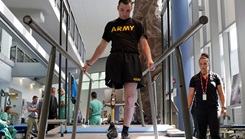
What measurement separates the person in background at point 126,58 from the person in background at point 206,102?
137cm

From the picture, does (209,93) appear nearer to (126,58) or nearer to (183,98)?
(126,58)

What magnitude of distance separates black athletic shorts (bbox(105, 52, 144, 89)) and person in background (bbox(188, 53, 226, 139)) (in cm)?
148

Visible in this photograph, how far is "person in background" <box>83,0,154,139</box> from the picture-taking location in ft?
8.88

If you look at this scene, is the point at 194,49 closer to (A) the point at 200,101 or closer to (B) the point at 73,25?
(B) the point at 73,25

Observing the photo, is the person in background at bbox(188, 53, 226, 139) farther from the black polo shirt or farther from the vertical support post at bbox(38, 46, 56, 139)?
the vertical support post at bbox(38, 46, 56, 139)

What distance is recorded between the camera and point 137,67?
9.02 ft

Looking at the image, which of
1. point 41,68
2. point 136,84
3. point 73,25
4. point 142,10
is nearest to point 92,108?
point 136,84

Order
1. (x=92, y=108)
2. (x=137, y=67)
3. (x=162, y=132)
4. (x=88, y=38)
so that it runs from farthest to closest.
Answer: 1. (x=88, y=38)
2. (x=92, y=108)
3. (x=162, y=132)
4. (x=137, y=67)

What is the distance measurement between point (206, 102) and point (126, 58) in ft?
5.45

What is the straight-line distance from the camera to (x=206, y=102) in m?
3.90

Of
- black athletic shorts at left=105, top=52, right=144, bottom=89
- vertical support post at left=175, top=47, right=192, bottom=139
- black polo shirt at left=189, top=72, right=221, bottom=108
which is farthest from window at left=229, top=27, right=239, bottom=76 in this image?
vertical support post at left=175, top=47, right=192, bottom=139

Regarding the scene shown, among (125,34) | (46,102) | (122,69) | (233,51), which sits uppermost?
(233,51)

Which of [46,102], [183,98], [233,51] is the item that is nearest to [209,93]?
[183,98]

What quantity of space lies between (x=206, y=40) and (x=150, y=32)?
216 cm
